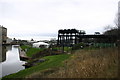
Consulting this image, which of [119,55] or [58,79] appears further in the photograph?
[119,55]

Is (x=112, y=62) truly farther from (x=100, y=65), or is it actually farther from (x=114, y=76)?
(x=114, y=76)

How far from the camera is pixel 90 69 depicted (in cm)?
603

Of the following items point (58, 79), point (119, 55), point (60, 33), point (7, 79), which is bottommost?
point (7, 79)

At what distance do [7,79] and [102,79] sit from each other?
7.60 metres

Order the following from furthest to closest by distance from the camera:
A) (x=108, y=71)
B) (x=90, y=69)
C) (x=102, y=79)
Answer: (x=90, y=69), (x=108, y=71), (x=102, y=79)

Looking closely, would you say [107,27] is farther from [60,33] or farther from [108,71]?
[108,71]

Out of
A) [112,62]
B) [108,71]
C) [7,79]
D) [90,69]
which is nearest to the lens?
[108,71]

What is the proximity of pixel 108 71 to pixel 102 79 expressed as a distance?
2.23ft

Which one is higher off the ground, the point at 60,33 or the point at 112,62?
the point at 60,33


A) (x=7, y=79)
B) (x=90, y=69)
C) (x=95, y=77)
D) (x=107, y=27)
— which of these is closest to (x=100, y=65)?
(x=90, y=69)

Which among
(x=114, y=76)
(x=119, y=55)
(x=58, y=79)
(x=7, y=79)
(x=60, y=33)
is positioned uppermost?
(x=60, y=33)

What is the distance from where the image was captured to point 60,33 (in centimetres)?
3481

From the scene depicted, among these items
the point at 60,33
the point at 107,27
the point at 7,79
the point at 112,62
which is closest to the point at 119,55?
the point at 112,62

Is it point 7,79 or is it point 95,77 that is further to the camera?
point 7,79
